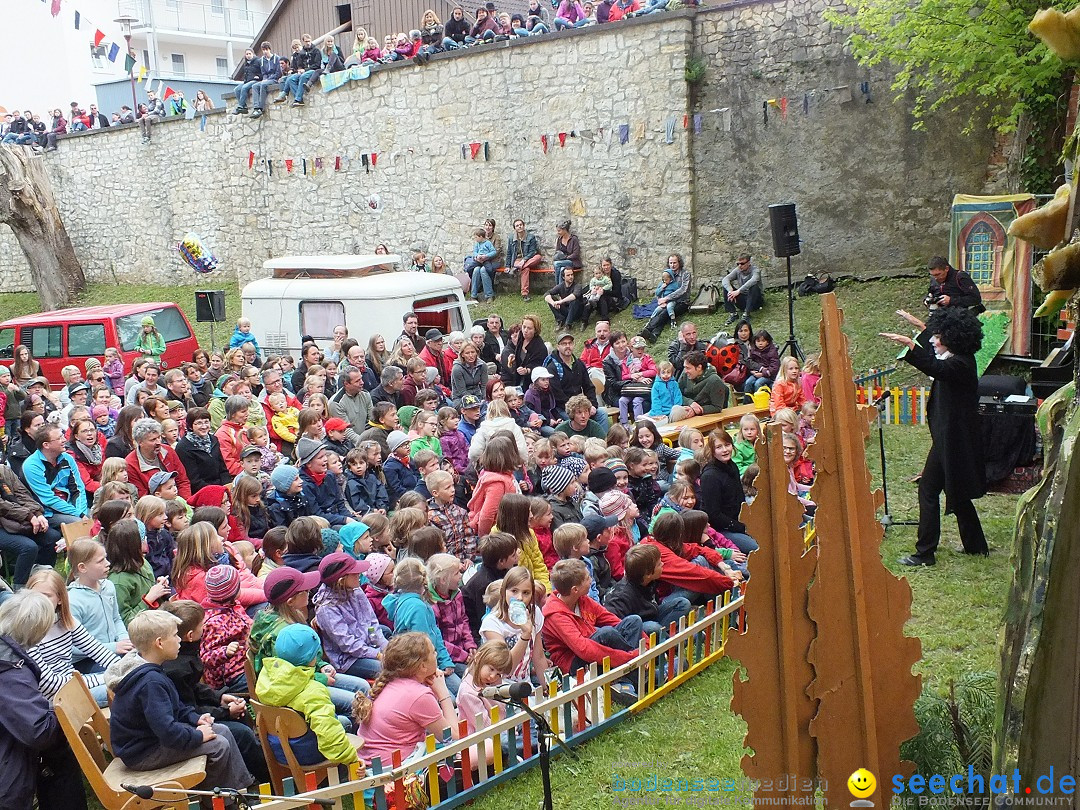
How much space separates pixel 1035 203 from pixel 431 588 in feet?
32.3

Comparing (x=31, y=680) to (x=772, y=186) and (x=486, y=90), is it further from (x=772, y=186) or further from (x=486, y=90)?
(x=486, y=90)

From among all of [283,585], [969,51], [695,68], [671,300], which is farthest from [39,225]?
[283,585]

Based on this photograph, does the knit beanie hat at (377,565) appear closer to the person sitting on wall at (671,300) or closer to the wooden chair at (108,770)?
the wooden chair at (108,770)

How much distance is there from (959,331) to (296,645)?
449 cm

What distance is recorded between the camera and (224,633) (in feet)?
17.0

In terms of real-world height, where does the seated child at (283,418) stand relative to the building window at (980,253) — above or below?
below

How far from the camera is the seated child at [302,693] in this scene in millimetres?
4344

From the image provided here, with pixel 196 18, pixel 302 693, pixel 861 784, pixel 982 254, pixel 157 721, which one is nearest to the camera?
pixel 861 784

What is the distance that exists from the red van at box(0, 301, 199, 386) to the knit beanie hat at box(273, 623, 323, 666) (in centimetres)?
1020

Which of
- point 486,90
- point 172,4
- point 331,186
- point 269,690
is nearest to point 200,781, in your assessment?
point 269,690

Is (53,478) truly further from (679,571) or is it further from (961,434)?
(961,434)

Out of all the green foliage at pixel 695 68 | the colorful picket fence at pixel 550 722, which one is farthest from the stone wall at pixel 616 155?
the colorful picket fence at pixel 550 722

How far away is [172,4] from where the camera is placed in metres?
41.6

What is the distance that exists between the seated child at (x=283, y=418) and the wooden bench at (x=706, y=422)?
344 centimetres
